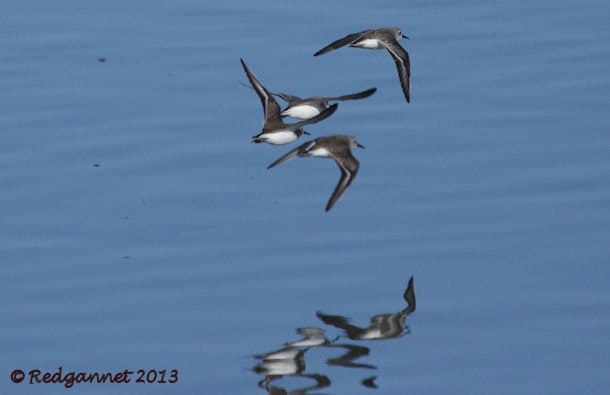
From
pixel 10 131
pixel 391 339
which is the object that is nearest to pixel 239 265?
pixel 391 339

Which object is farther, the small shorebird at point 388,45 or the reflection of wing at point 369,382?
the small shorebird at point 388,45

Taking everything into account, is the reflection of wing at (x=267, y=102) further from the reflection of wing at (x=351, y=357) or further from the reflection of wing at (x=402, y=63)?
the reflection of wing at (x=351, y=357)

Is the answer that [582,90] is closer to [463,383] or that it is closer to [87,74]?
[87,74]

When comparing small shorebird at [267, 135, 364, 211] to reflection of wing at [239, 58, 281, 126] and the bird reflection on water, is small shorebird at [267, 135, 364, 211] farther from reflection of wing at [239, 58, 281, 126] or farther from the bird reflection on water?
reflection of wing at [239, 58, 281, 126]

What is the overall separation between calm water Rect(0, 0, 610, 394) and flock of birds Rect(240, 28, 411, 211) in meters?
0.67

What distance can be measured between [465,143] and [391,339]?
11.9 ft

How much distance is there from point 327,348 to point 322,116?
168 centimetres

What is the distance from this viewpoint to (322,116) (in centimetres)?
1119

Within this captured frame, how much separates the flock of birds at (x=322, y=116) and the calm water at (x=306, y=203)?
2.21 ft

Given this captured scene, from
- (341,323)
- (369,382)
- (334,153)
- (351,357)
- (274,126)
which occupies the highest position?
(274,126)

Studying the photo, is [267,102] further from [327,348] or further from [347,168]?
[327,348]

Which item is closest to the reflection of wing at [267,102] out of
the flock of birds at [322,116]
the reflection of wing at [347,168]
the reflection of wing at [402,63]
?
the flock of birds at [322,116]

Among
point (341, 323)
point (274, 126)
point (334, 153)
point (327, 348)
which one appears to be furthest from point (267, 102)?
point (327, 348)

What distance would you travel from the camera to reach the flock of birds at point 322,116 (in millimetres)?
11148
